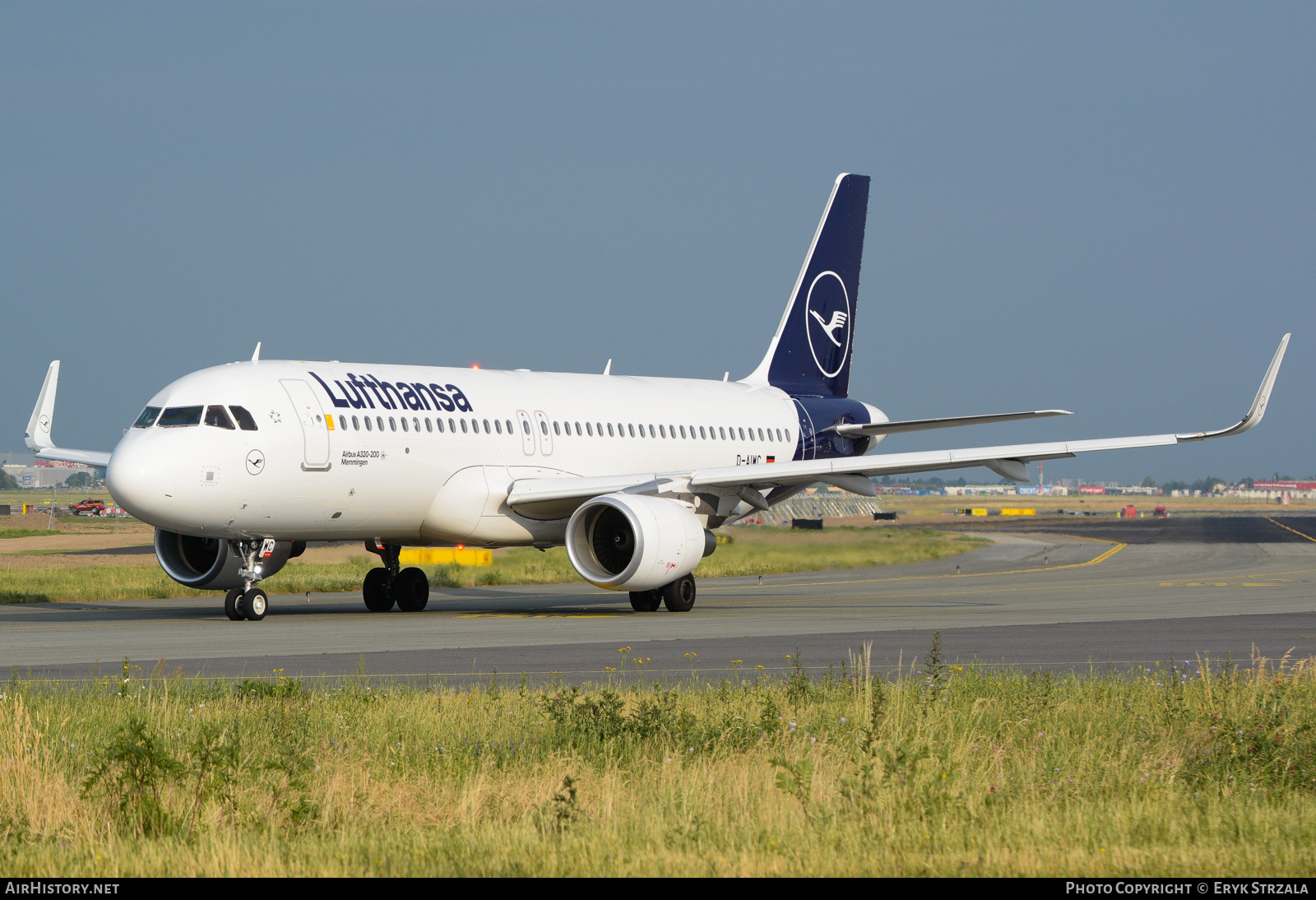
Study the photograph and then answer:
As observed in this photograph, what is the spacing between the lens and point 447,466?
25828mm

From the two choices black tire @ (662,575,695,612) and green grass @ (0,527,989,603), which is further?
green grass @ (0,527,989,603)

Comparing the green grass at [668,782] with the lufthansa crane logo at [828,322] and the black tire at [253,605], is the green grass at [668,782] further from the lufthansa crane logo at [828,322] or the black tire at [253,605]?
the lufthansa crane logo at [828,322]

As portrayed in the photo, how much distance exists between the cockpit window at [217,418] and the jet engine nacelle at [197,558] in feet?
11.5

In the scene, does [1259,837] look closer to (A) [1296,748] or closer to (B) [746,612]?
(A) [1296,748]

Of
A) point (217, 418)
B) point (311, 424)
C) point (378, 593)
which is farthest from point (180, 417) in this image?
point (378, 593)

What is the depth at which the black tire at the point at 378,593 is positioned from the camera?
91.4ft

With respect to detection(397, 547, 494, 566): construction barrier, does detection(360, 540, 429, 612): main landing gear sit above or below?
below

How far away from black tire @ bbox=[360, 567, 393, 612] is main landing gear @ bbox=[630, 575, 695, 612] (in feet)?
14.8

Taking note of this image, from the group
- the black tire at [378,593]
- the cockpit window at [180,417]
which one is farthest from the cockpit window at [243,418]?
the black tire at [378,593]

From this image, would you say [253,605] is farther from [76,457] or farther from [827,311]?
[827,311]

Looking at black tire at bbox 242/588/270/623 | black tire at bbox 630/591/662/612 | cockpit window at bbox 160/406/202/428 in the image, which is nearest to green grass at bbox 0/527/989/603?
black tire at bbox 630/591/662/612

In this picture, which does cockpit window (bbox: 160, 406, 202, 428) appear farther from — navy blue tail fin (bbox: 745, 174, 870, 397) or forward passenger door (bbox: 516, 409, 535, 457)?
navy blue tail fin (bbox: 745, 174, 870, 397)

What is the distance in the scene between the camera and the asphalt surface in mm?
17047
